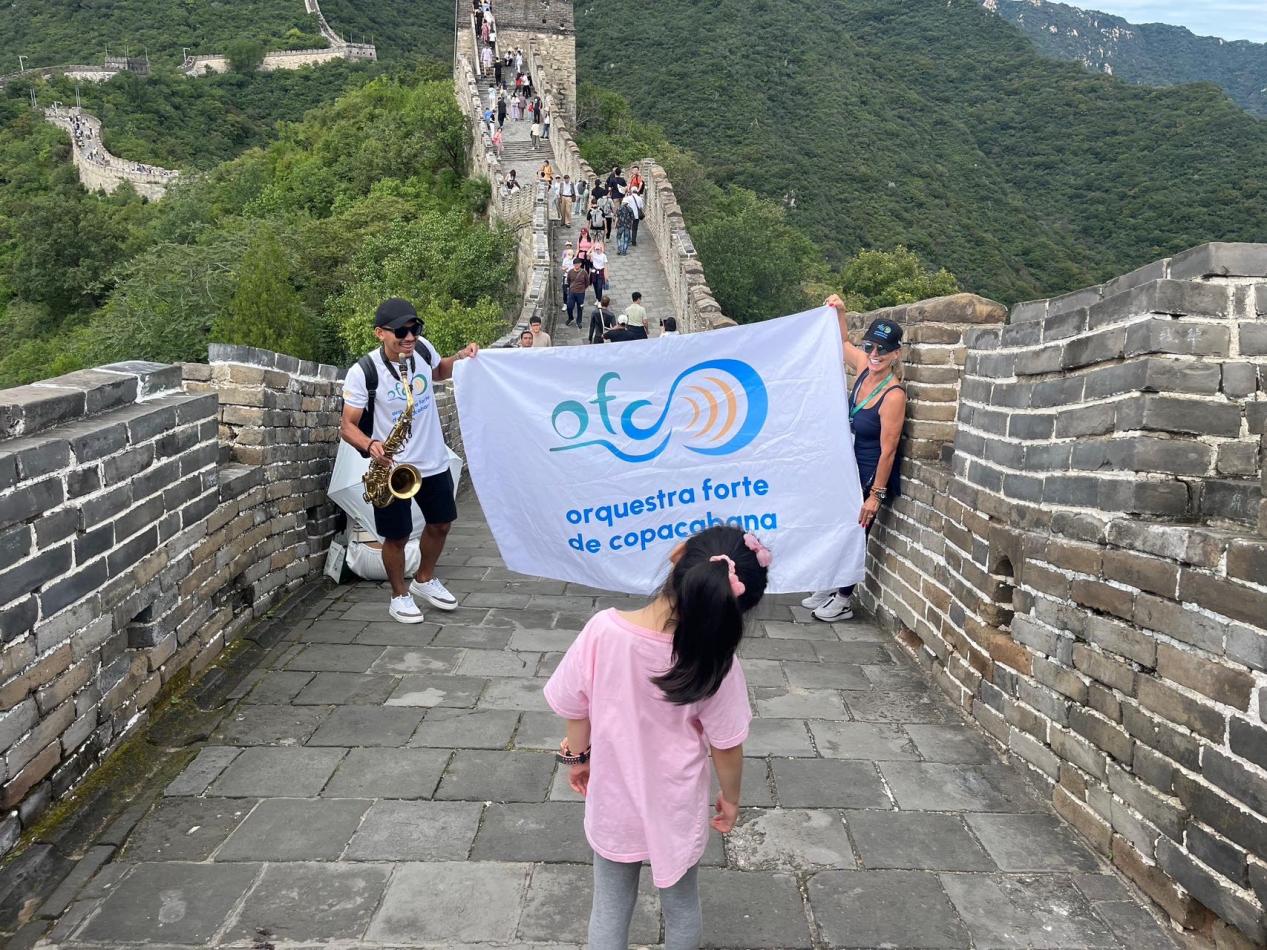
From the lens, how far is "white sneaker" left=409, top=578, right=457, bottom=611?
576 centimetres

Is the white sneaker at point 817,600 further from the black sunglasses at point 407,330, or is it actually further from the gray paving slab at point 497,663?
the black sunglasses at point 407,330

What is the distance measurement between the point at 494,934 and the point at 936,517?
10.4ft

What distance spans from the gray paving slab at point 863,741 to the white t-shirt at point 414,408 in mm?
2613

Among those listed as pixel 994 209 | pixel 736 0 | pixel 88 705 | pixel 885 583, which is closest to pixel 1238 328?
pixel 885 583

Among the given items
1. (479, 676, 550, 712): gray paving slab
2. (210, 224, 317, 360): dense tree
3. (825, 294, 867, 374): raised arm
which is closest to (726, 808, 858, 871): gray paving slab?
(479, 676, 550, 712): gray paving slab

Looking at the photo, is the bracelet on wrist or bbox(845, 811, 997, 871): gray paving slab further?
bbox(845, 811, 997, 871): gray paving slab

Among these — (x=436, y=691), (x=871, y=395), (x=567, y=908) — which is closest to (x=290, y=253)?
(x=871, y=395)

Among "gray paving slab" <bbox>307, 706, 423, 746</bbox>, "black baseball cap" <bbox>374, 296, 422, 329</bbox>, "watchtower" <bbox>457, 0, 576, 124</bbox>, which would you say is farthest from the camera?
"watchtower" <bbox>457, 0, 576, 124</bbox>

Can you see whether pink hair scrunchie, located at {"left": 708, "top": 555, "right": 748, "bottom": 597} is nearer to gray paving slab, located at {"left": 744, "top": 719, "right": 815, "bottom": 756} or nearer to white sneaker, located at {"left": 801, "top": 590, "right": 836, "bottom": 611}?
gray paving slab, located at {"left": 744, "top": 719, "right": 815, "bottom": 756}

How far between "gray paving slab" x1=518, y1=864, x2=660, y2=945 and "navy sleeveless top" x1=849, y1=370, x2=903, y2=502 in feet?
10.4

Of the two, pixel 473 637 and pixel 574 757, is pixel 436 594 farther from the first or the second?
pixel 574 757

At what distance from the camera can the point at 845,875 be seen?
3.11 metres

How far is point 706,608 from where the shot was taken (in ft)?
7.50

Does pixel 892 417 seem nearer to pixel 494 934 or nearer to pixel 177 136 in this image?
pixel 494 934
